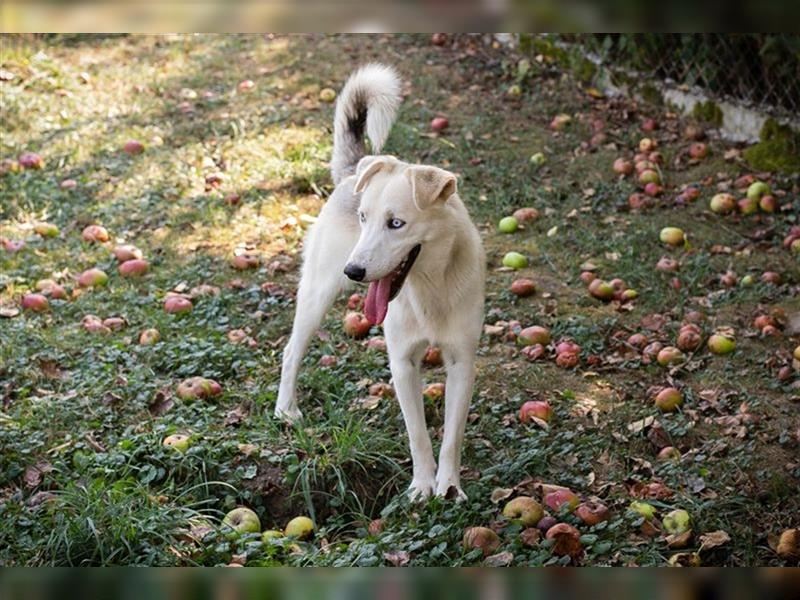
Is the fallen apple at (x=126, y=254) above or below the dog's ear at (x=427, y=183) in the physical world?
below

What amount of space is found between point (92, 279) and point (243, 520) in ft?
10.6

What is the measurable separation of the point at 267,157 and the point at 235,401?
3.69 metres

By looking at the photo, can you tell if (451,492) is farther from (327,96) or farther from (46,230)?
(327,96)

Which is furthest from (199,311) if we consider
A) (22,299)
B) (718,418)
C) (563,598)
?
(563,598)

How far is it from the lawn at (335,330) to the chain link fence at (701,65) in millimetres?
281

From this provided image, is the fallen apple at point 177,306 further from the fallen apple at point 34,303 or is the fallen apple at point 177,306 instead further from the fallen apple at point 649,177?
the fallen apple at point 649,177

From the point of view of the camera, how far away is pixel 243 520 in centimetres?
385

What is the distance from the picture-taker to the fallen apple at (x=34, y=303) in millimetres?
6219

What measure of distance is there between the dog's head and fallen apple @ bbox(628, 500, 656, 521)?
125 centimetres

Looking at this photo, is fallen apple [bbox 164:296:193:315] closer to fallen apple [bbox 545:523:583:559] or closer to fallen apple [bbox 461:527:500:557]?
fallen apple [bbox 461:527:500:557]

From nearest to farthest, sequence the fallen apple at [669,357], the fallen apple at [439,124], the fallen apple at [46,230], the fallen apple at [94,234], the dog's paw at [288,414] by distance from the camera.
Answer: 1. the dog's paw at [288,414]
2. the fallen apple at [669,357]
3. the fallen apple at [94,234]
4. the fallen apple at [46,230]
5. the fallen apple at [439,124]

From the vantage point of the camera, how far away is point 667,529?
3.83 meters

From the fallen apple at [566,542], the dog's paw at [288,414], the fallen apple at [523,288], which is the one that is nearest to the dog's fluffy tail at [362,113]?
the dog's paw at [288,414]

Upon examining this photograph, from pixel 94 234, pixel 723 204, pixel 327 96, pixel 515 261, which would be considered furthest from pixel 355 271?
pixel 327 96
